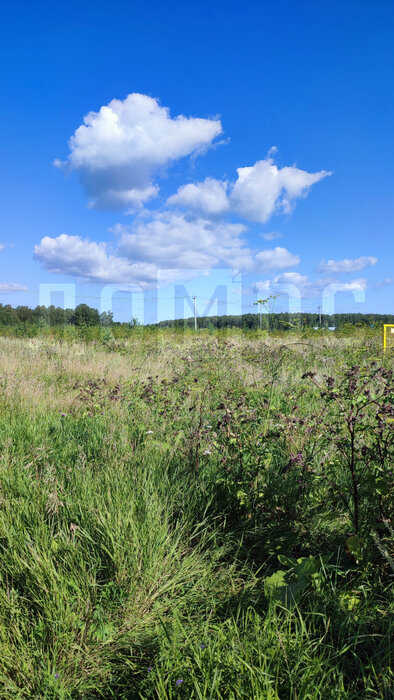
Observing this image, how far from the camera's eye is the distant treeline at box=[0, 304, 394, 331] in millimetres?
16953

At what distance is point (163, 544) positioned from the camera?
1852mm

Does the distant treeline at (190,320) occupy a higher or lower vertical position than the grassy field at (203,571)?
higher

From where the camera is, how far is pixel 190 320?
1213 inches

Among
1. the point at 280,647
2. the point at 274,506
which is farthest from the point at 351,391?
the point at 280,647

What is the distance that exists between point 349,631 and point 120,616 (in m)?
0.93

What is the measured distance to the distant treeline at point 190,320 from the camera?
16953 millimetres

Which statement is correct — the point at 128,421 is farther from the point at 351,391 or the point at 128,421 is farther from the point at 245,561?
the point at 351,391

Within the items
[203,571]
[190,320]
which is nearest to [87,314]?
[190,320]

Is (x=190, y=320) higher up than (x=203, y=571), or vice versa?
(x=190, y=320)

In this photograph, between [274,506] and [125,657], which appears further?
[274,506]

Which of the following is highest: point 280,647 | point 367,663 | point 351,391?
point 351,391

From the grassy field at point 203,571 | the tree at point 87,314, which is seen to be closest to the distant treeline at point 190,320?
the tree at point 87,314

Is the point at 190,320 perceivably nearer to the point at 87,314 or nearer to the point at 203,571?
the point at 87,314

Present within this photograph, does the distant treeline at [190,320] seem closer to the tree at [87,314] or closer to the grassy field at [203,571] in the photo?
the tree at [87,314]
